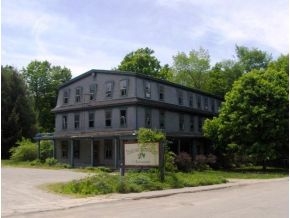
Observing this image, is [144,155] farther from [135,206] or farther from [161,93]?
[161,93]

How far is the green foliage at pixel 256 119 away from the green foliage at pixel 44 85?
3973 centimetres

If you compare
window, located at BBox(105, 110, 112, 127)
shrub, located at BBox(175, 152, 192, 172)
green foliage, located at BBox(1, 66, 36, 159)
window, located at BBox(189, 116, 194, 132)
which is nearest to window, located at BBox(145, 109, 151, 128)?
window, located at BBox(105, 110, 112, 127)

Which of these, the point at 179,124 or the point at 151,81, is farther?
the point at 179,124

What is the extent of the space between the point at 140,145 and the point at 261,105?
64.5 ft

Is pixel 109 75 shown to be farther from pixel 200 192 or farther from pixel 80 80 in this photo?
pixel 200 192

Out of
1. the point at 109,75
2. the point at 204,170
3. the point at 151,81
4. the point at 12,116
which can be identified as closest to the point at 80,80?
the point at 109,75

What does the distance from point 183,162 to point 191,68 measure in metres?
37.2

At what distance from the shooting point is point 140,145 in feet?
73.2

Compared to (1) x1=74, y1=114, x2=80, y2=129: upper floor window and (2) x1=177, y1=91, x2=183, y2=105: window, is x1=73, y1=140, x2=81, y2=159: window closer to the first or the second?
(1) x1=74, y1=114, x2=80, y2=129: upper floor window

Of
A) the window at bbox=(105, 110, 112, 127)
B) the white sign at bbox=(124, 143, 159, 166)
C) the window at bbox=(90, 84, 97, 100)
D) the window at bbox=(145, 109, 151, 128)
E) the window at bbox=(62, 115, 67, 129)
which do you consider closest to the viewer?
the white sign at bbox=(124, 143, 159, 166)

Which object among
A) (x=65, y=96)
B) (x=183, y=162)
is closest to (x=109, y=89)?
(x=65, y=96)

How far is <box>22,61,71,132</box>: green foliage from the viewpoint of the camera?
75.6m

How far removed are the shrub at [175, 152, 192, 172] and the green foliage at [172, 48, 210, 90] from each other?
3506cm

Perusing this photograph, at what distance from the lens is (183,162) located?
34.5m
